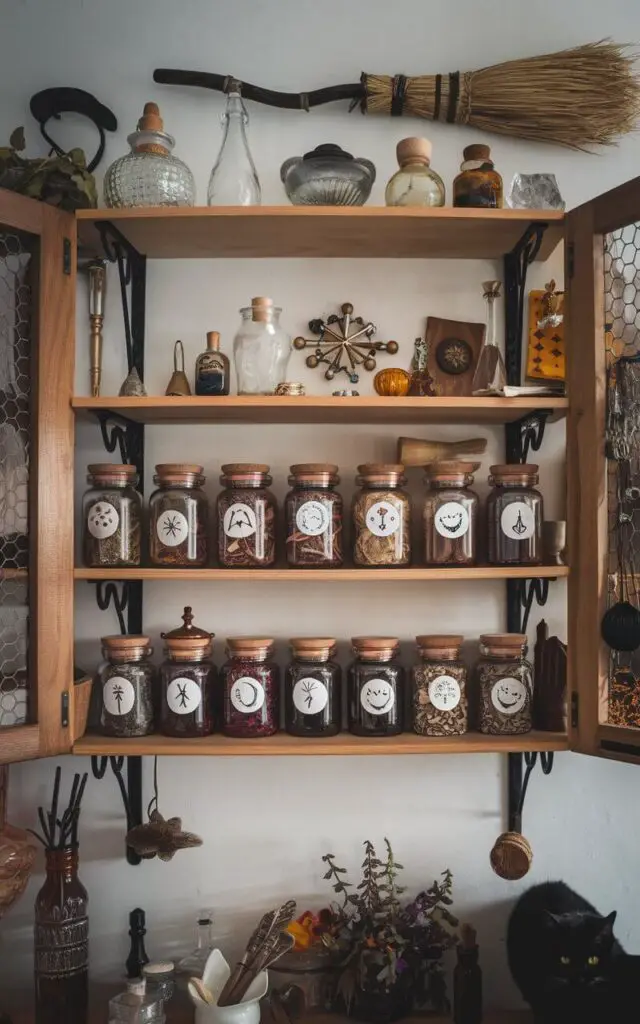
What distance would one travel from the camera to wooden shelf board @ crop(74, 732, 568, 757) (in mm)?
1505

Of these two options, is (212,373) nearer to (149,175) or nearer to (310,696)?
(149,175)

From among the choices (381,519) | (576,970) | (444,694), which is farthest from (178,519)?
(576,970)

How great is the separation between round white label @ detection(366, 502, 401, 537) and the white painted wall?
208mm

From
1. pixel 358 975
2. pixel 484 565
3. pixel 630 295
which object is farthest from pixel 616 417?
pixel 358 975

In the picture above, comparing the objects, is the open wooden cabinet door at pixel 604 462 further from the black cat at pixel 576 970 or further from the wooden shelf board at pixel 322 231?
the black cat at pixel 576 970

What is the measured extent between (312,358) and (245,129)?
452 millimetres

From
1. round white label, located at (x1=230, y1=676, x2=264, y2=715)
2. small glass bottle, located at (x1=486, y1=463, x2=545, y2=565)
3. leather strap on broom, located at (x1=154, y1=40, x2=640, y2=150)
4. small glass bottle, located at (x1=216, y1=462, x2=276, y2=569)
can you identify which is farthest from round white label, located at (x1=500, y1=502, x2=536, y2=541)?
leather strap on broom, located at (x1=154, y1=40, x2=640, y2=150)

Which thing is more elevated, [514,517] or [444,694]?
[514,517]

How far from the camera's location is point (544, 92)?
5.59ft

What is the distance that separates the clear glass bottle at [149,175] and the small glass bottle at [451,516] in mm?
677

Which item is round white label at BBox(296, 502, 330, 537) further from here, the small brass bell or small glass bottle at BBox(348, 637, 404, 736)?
the small brass bell

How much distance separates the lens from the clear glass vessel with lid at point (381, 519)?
61.5 inches

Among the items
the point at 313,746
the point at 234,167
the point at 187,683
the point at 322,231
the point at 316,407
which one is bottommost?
the point at 313,746

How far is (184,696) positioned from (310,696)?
22 cm
